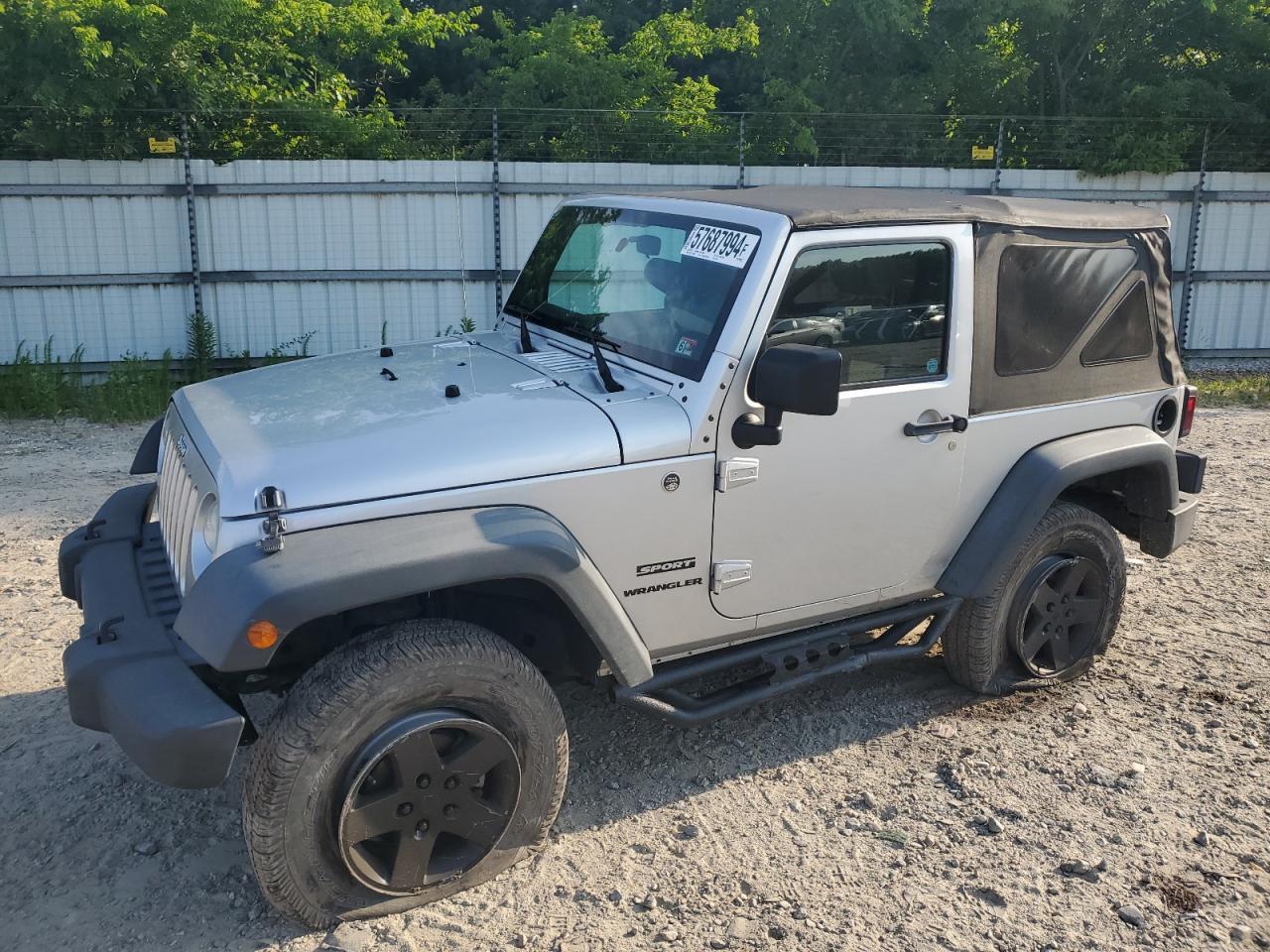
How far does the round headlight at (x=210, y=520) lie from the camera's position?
10.3ft

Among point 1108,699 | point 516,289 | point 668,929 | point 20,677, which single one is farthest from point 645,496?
point 20,677

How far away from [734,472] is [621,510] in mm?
410

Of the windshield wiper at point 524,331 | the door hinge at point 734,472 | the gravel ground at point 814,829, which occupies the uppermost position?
the windshield wiper at point 524,331

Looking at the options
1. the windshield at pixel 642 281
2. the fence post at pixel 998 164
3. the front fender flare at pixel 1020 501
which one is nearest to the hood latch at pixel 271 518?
the windshield at pixel 642 281

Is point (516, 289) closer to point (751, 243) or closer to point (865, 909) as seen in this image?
point (751, 243)

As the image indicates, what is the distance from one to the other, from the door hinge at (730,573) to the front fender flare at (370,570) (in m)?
0.49

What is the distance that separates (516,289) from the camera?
4.88m

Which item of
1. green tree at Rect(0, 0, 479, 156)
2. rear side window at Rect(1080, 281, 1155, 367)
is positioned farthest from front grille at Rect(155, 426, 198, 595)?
green tree at Rect(0, 0, 479, 156)

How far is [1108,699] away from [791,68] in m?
12.4

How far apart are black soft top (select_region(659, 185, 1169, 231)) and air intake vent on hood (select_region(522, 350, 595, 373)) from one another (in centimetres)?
73

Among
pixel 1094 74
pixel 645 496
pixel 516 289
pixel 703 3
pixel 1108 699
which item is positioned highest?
pixel 703 3

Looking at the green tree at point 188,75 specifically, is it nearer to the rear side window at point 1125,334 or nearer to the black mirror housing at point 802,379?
the black mirror housing at point 802,379

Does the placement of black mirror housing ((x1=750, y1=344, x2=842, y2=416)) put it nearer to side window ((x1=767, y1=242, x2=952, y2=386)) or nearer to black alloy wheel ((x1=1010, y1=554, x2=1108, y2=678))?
side window ((x1=767, y1=242, x2=952, y2=386))

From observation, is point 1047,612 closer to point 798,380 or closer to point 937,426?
point 937,426
